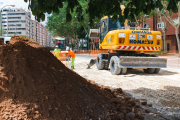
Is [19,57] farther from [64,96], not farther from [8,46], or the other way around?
[64,96]

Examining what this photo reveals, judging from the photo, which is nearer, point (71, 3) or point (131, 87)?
point (71, 3)

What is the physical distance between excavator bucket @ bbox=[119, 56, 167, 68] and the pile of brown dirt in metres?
4.77

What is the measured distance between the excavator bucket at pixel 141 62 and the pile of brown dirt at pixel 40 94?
477 cm

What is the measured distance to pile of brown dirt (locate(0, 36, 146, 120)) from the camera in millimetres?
2950

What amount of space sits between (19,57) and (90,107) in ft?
5.77

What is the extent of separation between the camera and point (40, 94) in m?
3.17

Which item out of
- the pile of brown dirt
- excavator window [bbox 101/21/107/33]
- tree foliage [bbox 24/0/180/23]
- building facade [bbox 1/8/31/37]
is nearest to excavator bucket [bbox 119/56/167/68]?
excavator window [bbox 101/21/107/33]

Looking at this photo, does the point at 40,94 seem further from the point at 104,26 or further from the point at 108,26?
the point at 104,26

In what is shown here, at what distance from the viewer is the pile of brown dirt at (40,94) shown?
116 inches

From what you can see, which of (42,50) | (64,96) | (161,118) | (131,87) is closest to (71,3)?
(42,50)

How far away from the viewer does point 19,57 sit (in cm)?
357

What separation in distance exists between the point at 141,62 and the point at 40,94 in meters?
6.70

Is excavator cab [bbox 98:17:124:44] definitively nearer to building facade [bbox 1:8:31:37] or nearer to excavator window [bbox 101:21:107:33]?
excavator window [bbox 101:21:107:33]

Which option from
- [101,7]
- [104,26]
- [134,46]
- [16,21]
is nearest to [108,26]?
[104,26]
